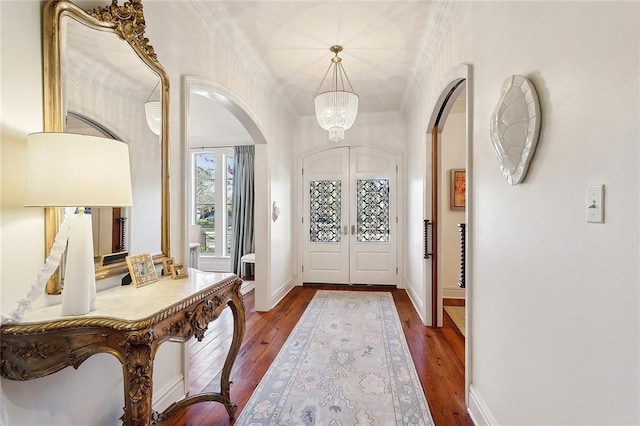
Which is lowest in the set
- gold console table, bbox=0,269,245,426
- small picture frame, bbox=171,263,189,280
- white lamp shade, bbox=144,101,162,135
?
gold console table, bbox=0,269,245,426

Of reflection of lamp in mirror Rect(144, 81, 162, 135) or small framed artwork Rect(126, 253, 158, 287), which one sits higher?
reflection of lamp in mirror Rect(144, 81, 162, 135)

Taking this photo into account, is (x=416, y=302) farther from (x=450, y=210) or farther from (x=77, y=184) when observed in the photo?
(x=77, y=184)

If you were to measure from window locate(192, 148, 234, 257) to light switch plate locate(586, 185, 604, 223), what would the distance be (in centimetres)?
637

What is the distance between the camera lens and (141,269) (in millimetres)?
1731

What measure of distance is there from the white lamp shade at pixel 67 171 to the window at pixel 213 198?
561cm

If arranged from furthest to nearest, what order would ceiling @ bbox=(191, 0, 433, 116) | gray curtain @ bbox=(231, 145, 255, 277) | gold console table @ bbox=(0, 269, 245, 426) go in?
gray curtain @ bbox=(231, 145, 255, 277)
ceiling @ bbox=(191, 0, 433, 116)
gold console table @ bbox=(0, 269, 245, 426)

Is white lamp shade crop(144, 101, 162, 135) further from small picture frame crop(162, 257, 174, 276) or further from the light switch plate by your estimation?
the light switch plate

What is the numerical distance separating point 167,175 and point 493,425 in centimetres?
237

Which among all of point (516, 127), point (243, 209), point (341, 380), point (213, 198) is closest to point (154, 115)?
point (516, 127)

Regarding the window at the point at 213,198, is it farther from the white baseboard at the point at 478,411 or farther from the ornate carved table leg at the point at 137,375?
the ornate carved table leg at the point at 137,375

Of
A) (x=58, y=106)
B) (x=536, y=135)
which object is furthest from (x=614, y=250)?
(x=58, y=106)

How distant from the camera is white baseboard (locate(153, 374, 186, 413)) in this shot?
196cm

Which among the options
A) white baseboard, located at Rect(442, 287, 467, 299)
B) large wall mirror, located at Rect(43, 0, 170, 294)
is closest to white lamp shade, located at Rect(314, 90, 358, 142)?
large wall mirror, located at Rect(43, 0, 170, 294)

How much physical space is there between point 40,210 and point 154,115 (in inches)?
35.3
